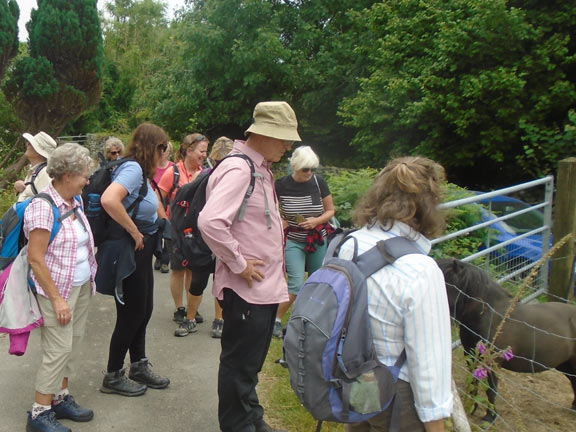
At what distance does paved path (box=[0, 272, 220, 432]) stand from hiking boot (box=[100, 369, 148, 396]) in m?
0.04

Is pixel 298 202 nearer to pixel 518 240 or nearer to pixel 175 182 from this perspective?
pixel 175 182

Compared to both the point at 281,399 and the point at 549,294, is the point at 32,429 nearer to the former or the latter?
the point at 281,399

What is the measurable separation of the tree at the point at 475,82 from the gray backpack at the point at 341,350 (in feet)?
25.9

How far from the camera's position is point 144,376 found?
3932mm

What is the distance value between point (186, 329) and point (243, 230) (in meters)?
2.45

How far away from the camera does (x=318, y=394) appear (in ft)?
6.18

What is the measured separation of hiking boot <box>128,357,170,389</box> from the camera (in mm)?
3916

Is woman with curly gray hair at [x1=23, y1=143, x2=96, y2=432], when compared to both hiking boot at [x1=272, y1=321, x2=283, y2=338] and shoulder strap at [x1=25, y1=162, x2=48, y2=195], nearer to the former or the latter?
shoulder strap at [x1=25, y1=162, x2=48, y2=195]

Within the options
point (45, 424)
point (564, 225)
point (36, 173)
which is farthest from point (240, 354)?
point (564, 225)

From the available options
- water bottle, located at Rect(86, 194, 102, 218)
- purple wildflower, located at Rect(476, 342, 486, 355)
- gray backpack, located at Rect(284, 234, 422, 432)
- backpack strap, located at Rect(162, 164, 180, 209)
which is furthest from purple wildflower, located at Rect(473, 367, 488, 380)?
backpack strap, located at Rect(162, 164, 180, 209)

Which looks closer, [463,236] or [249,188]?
[249,188]

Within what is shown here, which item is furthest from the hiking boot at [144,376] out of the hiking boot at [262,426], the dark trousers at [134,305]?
the hiking boot at [262,426]

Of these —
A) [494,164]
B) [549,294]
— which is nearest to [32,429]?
[549,294]

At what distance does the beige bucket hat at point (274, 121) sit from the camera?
282 centimetres
